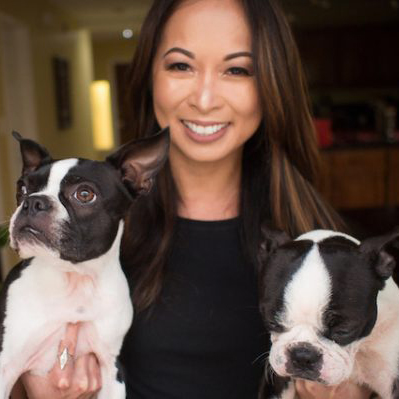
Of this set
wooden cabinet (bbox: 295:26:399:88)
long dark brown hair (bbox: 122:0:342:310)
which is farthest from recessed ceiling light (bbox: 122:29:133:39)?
long dark brown hair (bbox: 122:0:342:310)

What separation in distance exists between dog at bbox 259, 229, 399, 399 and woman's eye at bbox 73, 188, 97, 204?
1.50ft

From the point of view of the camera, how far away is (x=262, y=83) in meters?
1.78

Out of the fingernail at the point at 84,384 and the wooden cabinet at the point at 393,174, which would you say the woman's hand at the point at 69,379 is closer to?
the fingernail at the point at 84,384

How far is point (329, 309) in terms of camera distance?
4.24 ft

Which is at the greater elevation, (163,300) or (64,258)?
(64,258)

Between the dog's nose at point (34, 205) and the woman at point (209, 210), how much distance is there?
0.52 meters

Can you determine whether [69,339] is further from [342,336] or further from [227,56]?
[227,56]

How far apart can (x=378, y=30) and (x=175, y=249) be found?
29.0 ft

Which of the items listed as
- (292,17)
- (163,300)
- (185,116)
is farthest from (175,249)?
(292,17)

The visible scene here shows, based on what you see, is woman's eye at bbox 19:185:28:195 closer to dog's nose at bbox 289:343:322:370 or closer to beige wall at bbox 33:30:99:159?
dog's nose at bbox 289:343:322:370

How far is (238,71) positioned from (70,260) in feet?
2.62

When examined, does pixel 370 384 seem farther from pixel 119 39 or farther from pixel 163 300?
pixel 119 39

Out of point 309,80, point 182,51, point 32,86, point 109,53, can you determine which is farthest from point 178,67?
point 109,53

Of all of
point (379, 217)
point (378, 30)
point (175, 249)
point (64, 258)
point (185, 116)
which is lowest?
point (379, 217)
